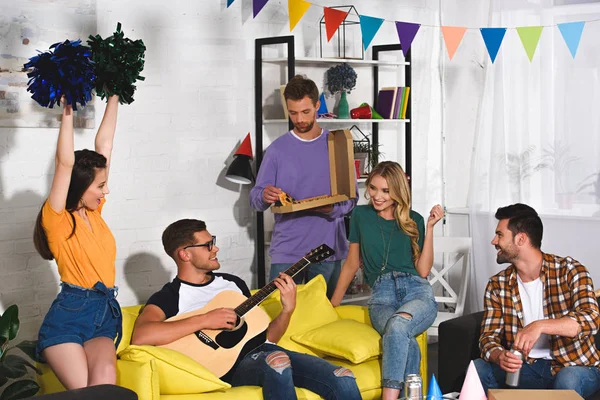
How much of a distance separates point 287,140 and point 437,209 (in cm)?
82

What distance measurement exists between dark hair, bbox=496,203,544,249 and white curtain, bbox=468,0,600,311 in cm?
131

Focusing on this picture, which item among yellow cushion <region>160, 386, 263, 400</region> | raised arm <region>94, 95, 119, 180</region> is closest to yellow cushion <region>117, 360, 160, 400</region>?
yellow cushion <region>160, 386, 263, 400</region>

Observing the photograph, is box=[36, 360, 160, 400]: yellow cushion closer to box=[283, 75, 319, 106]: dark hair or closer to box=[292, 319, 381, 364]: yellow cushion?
box=[292, 319, 381, 364]: yellow cushion

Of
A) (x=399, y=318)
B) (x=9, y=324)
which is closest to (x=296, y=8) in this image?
(x=399, y=318)

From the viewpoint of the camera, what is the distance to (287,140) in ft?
13.6

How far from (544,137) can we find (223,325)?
7.46ft

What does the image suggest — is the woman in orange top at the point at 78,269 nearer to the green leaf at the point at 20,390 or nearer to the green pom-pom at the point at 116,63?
the green pom-pom at the point at 116,63

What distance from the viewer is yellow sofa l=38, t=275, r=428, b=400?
9.91 feet

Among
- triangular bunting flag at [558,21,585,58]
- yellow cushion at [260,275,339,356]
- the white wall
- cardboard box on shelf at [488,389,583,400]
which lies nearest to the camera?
cardboard box on shelf at [488,389,583,400]

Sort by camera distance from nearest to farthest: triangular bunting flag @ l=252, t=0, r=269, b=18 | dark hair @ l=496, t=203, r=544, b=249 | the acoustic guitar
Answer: the acoustic guitar
dark hair @ l=496, t=203, r=544, b=249
triangular bunting flag @ l=252, t=0, r=269, b=18

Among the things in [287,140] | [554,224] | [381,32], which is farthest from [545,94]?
[287,140]

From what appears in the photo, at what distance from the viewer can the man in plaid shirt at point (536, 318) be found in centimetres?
317

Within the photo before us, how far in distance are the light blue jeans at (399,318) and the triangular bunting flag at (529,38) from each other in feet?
5.07

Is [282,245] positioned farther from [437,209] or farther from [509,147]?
[509,147]
